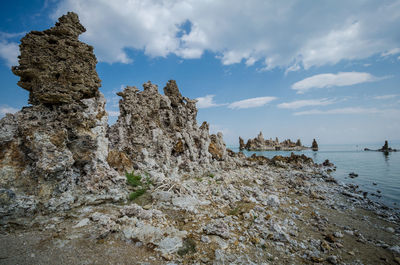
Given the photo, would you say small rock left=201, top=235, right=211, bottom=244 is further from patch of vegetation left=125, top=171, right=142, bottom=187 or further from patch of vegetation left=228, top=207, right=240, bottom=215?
patch of vegetation left=125, top=171, right=142, bottom=187

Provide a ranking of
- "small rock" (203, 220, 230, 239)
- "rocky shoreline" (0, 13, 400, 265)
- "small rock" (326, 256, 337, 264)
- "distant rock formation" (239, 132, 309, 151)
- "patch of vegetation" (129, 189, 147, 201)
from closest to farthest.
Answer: "rocky shoreline" (0, 13, 400, 265), "small rock" (326, 256, 337, 264), "small rock" (203, 220, 230, 239), "patch of vegetation" (129, 189, 147, 201), "distant rock formation" (239, 132, 309, 151)

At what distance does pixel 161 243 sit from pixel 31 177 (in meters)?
5.08

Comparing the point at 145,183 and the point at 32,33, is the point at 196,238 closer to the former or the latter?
the point at 145,183

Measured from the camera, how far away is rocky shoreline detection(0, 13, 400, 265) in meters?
4.69

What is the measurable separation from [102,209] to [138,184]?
226 centimetres

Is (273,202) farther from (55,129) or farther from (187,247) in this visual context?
(55,129)

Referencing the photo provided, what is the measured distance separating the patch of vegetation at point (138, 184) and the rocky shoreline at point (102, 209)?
0.16 ft

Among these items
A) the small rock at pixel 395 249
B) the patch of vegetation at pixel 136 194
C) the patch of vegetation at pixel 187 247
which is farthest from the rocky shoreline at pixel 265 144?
the patch of vegetation at pixel 187 247

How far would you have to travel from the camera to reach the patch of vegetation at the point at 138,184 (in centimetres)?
745

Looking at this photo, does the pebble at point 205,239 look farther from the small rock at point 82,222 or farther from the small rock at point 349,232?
the small rock at point 349,232

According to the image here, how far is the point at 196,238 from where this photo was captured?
5.32 m

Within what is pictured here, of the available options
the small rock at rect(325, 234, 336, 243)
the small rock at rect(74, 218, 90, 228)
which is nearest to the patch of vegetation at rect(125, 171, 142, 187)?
the small rock at rect(74, 218, 90, 228)

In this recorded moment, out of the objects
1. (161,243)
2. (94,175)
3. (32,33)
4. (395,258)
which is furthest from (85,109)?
(395,258)

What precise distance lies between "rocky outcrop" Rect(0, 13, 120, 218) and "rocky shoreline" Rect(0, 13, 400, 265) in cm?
3
